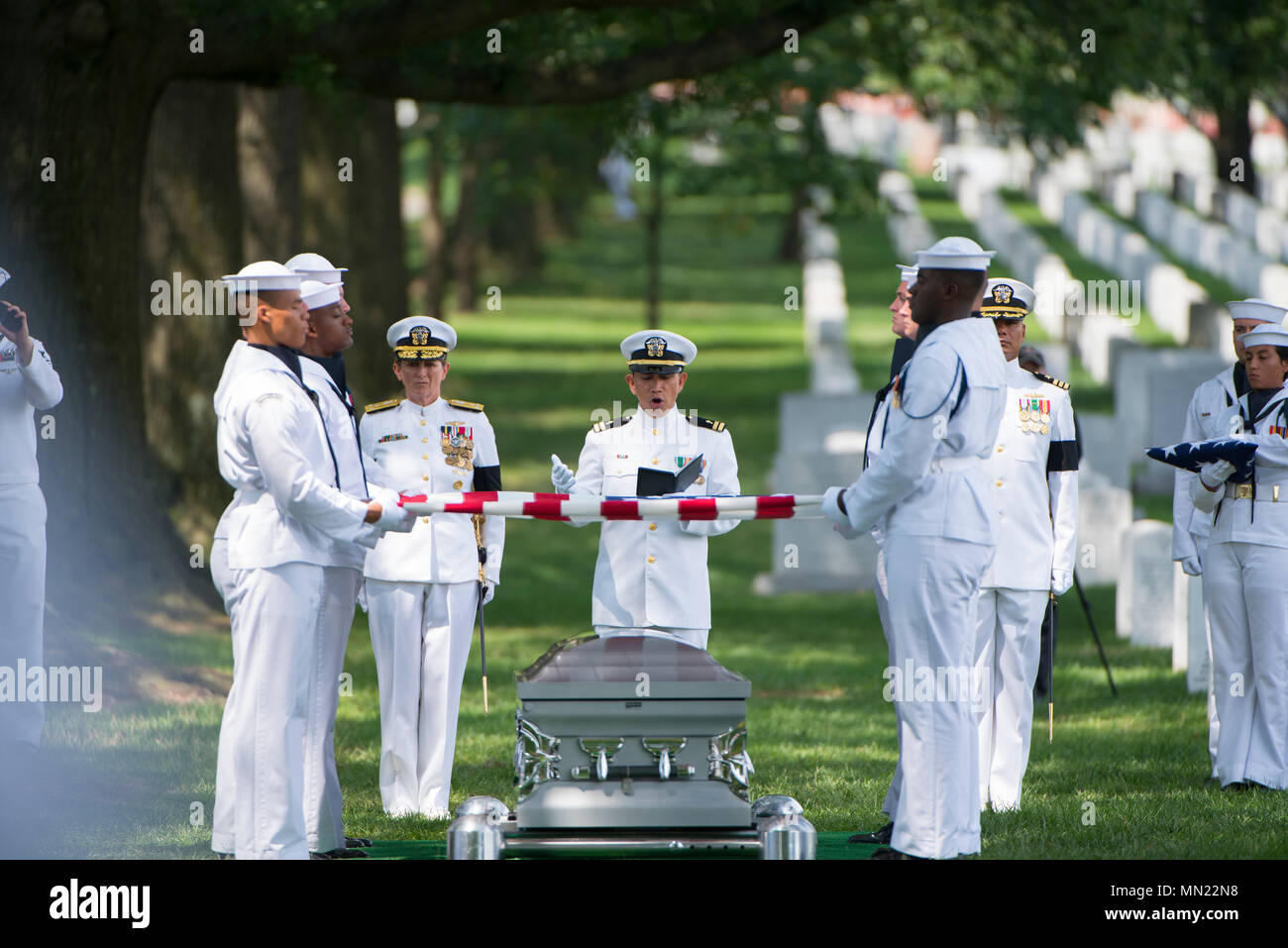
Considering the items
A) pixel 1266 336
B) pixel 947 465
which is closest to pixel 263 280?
pixel 947 465

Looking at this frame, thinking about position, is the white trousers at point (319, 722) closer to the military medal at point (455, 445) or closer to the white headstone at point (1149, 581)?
the military medal at point (455, 445)

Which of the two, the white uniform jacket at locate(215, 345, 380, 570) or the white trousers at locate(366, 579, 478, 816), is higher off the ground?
the white uniform jacket at locate(215, 345, 380, 570)

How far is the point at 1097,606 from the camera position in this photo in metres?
16.0

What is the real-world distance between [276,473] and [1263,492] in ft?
15.9

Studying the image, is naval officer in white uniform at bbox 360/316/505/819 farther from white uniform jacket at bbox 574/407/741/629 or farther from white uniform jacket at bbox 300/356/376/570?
white uniform jacket at bbox 300/356/376/570

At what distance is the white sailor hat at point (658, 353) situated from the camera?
8.33 meters

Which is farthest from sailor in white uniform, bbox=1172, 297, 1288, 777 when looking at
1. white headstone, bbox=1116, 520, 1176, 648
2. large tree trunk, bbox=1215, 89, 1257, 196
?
large tree trunk, bbox=1215, 89, 1257, 196

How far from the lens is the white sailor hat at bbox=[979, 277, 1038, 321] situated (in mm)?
8773

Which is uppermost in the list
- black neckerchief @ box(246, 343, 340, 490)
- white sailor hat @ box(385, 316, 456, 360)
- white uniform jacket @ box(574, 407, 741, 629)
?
white sailor hat @ box(385, 316, 456, 360)

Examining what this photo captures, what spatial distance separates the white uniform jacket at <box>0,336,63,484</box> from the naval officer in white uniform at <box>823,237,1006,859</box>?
13.0ft

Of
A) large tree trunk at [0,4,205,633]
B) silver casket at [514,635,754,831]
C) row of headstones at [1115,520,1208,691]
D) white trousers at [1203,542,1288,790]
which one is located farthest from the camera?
row of headstones at [1115,520,1208,691]

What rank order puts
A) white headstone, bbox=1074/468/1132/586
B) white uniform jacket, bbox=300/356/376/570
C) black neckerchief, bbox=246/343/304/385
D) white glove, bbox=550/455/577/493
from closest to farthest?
black neckerchief, bbox=246/343/304/385
white uniform jacket, bbox=300/356/376/570
white glove, bbox=550/455/577/493
white headstone, bbox=1074/468/1132/586

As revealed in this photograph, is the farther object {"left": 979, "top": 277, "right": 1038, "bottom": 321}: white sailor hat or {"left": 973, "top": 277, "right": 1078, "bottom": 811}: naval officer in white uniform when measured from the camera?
{"left": 979, "top": 277, "right": 1038, "bottom": 321}: white sailor hat

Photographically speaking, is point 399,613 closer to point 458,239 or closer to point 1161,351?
point 1161,351
